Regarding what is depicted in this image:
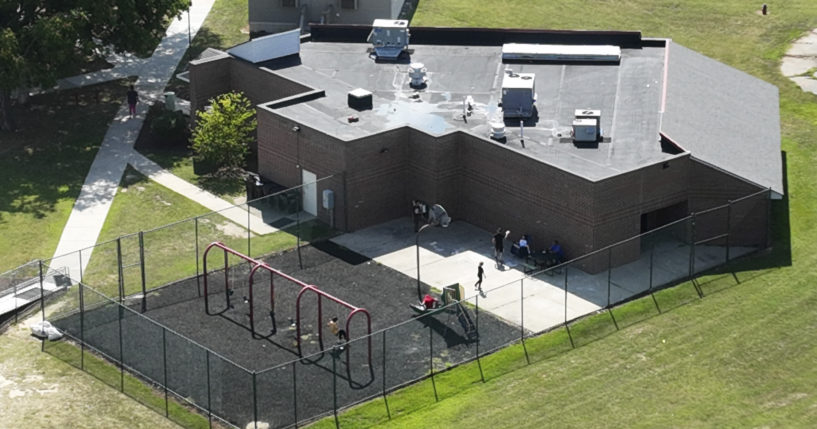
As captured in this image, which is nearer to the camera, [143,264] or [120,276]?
[120,276]

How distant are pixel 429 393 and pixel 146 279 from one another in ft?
46.3

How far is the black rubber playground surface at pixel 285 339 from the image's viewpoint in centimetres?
4981

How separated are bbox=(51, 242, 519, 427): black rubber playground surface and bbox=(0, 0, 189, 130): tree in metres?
17.1

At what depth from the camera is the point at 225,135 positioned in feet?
229

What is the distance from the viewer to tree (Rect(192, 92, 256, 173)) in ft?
229

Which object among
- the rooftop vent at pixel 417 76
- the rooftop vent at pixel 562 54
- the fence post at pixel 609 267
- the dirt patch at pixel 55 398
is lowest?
the dirt patch at pixel 55 398

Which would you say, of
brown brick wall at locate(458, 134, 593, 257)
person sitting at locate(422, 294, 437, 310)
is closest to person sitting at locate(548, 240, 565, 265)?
brown brick wall at locate(458, 134, 593, 257)

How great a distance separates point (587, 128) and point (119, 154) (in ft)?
77.8

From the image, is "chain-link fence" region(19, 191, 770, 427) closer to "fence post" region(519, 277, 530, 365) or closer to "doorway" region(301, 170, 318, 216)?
"fence post" region(519, 277, 530, 365)

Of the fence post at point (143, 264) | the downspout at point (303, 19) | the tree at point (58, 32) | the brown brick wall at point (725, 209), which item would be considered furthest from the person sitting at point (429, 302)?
the downspout at point (303, 19)

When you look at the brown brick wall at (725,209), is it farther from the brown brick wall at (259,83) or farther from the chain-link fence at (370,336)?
the brown brick wall at (259,83)

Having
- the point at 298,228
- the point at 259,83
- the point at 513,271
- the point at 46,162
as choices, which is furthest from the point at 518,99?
the point at 46,162

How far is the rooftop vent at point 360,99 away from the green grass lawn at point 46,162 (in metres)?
13.3

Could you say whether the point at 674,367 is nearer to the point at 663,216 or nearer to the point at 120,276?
the point at 663,216
